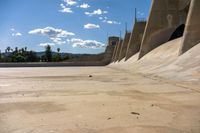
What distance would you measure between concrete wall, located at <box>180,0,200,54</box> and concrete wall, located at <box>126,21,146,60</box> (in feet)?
67.7

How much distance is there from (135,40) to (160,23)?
32.7 feet

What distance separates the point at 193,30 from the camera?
17516 mm

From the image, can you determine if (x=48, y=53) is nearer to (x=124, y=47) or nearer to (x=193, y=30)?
(x=124, y=47)

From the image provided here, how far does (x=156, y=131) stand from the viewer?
4.27m

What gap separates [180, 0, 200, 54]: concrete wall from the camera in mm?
17312

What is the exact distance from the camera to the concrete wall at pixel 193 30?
17312mm

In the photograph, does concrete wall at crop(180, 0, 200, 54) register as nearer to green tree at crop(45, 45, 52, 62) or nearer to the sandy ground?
the sandy ground

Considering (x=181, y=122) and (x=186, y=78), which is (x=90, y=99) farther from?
(x=186, y=78)

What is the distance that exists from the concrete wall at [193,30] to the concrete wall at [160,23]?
11.4m

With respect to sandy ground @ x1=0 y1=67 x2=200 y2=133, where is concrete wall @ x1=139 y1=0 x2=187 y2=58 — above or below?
above

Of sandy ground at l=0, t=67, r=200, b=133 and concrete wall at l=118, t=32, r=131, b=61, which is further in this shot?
concrete wall at l=118, t=32, r=131, b=61

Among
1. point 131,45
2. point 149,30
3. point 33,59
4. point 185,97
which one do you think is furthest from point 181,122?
point 33,59

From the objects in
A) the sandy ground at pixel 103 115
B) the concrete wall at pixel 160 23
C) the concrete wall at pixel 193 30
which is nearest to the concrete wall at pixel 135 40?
the concrete wall at pixel 160 23

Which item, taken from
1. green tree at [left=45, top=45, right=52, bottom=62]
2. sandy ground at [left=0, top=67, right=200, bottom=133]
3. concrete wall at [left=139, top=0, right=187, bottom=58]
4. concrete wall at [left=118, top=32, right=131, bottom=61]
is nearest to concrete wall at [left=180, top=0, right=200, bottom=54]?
sandy ground at [left=0, top=67, right=200, bottom=133]
